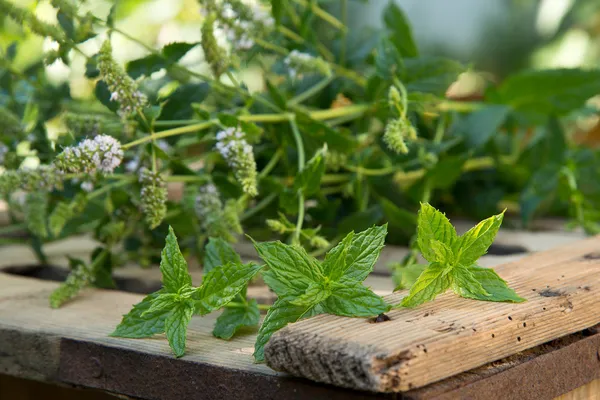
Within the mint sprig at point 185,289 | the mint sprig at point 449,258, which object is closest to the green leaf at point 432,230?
the mint sprig at point 449,258

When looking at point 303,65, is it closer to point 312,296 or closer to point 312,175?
point 312,175

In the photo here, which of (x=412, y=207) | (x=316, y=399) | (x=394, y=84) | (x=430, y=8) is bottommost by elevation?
(x=316, y=399)

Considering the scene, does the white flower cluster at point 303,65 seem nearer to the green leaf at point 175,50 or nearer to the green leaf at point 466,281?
the green leaf at point 175,50

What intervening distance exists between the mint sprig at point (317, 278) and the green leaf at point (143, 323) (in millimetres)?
84

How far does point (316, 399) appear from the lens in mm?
420

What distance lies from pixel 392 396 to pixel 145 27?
184cm

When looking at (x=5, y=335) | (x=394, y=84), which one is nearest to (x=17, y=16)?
(x=5, y=335)

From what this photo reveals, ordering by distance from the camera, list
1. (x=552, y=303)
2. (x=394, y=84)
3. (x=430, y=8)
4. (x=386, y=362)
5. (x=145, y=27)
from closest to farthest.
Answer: (x=386, y=362)
(x=552, y=303)
(x=394, y=84)
(x=430, y=8)
(x=145, y=27)

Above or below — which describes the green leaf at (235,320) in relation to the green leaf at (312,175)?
below

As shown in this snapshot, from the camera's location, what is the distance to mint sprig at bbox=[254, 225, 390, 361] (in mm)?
471

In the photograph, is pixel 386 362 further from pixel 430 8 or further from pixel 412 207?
pixel 430 8

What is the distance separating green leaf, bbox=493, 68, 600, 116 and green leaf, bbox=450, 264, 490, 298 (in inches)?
18.2

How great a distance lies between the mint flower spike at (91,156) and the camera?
531 mm

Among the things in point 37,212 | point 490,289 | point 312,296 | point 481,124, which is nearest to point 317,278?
point 312,296
